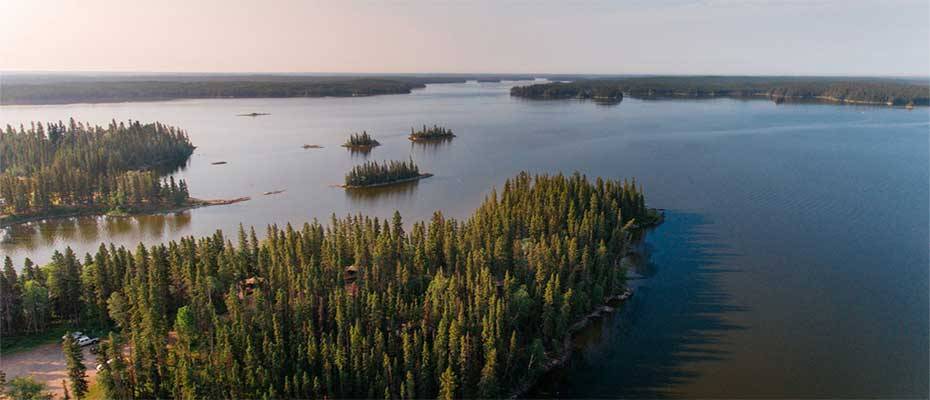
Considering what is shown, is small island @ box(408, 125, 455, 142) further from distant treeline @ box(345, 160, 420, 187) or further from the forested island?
the forested island

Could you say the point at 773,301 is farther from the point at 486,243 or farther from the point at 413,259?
the point at 413,259

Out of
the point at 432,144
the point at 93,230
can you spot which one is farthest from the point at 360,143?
the point at 93,230

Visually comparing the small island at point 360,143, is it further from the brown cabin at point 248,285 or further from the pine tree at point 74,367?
the pine tree at point 74,367

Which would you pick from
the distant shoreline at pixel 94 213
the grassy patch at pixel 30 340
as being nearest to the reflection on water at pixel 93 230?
the distant shoreline at pixel 94 213

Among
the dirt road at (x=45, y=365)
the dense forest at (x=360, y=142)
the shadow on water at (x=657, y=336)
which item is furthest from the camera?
the dense forest at (x=360, y=142)

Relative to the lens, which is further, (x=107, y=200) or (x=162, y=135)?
(x=162, y=135)

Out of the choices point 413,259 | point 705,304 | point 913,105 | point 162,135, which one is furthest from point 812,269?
point 913,105

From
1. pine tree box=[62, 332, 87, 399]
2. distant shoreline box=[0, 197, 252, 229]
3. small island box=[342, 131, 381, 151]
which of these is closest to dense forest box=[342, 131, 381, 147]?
small island box=[342, 131, 381, 151]

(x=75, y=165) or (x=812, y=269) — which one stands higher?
(x=75, y=165)
